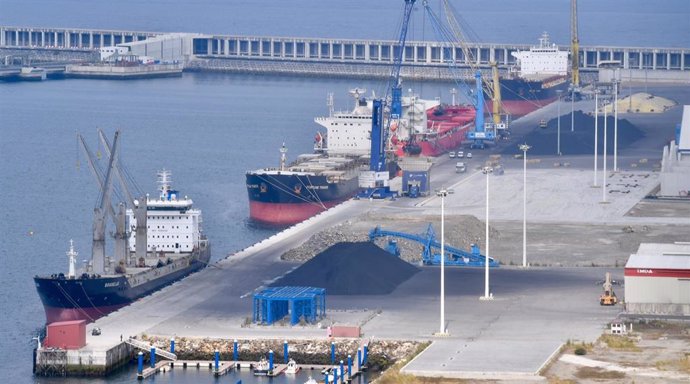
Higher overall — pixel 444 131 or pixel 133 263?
pixel 444 131

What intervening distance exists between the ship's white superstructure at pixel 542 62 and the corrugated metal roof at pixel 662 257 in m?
101

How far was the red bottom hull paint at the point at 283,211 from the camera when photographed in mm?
93125

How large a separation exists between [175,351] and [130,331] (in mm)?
2361

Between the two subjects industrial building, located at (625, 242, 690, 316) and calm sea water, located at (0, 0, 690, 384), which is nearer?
industrial building, located at (625, 242, 690, 316)

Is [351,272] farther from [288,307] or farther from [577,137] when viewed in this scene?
[577,137]

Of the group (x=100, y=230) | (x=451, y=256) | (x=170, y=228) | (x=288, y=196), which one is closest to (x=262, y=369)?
(x=100, y=230)

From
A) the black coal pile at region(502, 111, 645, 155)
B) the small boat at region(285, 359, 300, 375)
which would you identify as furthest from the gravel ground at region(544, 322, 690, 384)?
the black coal pile at region(502, 111, 645, 155)

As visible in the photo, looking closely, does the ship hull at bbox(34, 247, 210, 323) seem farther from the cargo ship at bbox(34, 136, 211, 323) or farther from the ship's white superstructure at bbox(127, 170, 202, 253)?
the ship's white superstructure at bbox(127, 170, 202, 253)

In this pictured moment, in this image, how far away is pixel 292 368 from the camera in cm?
5569

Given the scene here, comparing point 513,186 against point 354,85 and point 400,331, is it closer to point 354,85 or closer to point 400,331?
point 400,331

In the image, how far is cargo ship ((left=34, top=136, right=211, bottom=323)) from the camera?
2525 inches

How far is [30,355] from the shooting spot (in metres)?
59.2

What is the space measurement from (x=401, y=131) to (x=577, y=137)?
409 inches

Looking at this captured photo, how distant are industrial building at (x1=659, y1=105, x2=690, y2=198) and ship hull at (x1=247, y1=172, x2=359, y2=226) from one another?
15089mm
